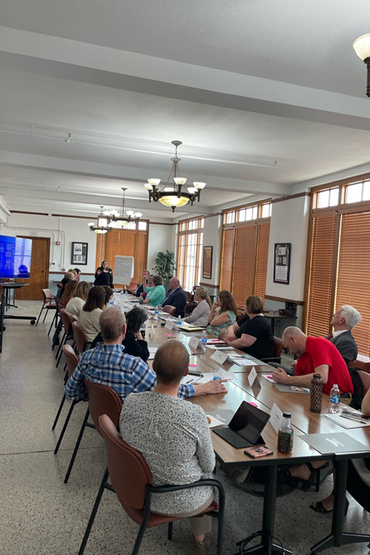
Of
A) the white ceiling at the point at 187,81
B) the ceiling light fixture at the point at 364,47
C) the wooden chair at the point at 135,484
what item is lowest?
the wooden chair at the point at 135,484

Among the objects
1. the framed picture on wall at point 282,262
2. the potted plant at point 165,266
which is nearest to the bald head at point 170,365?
the framed picture on wall at point 282,262

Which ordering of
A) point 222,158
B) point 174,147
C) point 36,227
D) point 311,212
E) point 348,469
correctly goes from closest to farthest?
A: point 348,469 → point 174,147 → point 222,158 → point 311,212 → point 36,227

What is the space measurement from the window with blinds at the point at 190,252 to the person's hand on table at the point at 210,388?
10.3 metres

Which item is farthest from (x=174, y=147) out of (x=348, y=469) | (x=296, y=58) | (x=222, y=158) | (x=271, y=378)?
(x=348, y=469)

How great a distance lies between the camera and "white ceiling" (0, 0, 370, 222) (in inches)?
107

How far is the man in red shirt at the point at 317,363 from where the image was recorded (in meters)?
3.07

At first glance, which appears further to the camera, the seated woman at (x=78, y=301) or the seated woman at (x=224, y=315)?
the seated woman at (x=78, y=301)

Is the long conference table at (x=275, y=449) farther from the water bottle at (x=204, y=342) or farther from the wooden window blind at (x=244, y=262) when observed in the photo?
the wooden window blind at (x=244, y=262)

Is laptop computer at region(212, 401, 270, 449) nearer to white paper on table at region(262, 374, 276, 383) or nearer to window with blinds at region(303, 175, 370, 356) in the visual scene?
white paper on table at region(262, 374, 276, 383)

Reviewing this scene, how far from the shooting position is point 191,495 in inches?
71.4

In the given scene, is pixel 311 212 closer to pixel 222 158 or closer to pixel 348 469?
pixel 222 158

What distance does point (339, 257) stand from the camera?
22.4 feet

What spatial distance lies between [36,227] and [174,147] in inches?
398

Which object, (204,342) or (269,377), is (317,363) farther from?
(204,342)
